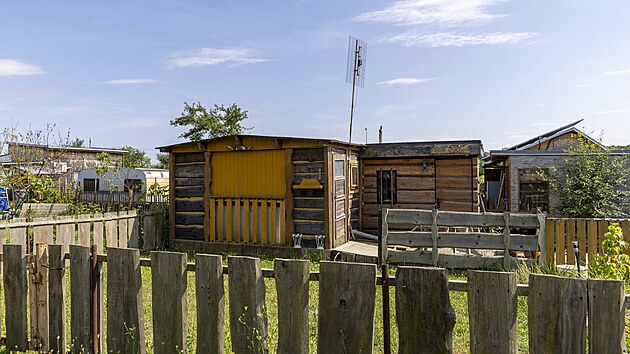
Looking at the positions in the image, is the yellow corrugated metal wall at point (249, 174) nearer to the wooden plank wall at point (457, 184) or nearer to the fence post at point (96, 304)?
the wooden plank wall at point (457, 184)

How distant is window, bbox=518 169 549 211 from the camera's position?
53.8 ft

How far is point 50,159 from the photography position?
1814 centimetres

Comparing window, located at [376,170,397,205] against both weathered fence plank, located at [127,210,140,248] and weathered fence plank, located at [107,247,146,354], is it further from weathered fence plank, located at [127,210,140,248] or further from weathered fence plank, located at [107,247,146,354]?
weathered fence plank, located at [107,247,146,354]

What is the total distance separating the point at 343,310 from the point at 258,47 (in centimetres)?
2162

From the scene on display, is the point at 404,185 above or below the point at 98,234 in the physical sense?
above

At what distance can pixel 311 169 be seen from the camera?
10.6 meters

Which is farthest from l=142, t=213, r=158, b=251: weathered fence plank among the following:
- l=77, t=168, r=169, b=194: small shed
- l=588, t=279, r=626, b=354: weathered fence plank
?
l=77, t=168, r=169, b=194: small shed

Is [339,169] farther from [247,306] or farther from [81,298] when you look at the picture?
[247,306]

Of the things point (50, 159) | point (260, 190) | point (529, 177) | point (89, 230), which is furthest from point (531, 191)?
point (50, 159)

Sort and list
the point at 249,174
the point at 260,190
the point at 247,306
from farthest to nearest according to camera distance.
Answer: the point at 249,174
the point at 260,190
the point at 247,306

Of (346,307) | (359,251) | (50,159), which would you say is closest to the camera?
(346,307)

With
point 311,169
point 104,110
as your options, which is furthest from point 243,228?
point 104,110

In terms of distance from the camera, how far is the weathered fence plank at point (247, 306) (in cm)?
306

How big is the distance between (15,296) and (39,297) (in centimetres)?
36
